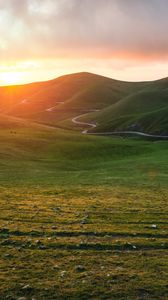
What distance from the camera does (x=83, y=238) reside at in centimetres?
2098

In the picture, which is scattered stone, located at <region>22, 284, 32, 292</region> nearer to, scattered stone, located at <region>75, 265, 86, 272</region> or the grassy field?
the grassy field

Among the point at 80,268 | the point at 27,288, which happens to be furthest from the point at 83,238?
the point at 27,288

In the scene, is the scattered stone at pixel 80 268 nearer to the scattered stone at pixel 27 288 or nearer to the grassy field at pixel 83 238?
the grassy field at pixel 83 238

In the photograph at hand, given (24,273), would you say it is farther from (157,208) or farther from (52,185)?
(52,185)

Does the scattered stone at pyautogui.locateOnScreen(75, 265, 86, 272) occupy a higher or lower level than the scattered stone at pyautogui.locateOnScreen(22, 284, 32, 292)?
higher

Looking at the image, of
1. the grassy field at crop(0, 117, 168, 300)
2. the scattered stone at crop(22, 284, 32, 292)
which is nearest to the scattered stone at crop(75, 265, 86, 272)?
the grassy field at crop(0, 117, 168, 300)

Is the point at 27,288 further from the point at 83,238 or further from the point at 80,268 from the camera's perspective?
the point at 83,238

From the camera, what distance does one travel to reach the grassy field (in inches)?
603

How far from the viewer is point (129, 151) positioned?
89.1 m

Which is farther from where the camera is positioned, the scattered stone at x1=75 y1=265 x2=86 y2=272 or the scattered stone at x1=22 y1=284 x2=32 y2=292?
the scattered stone at x1=75 y1=265 x2=86 y2=272

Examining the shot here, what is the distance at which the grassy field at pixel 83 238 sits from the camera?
15.3 m

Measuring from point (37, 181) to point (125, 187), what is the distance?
10.1 metres

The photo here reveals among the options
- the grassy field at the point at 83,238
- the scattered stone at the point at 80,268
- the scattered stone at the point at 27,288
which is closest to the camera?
the scattered stone at the point at 27,288

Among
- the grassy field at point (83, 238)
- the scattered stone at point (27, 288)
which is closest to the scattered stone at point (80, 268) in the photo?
the grassy field at point (83, 238)
